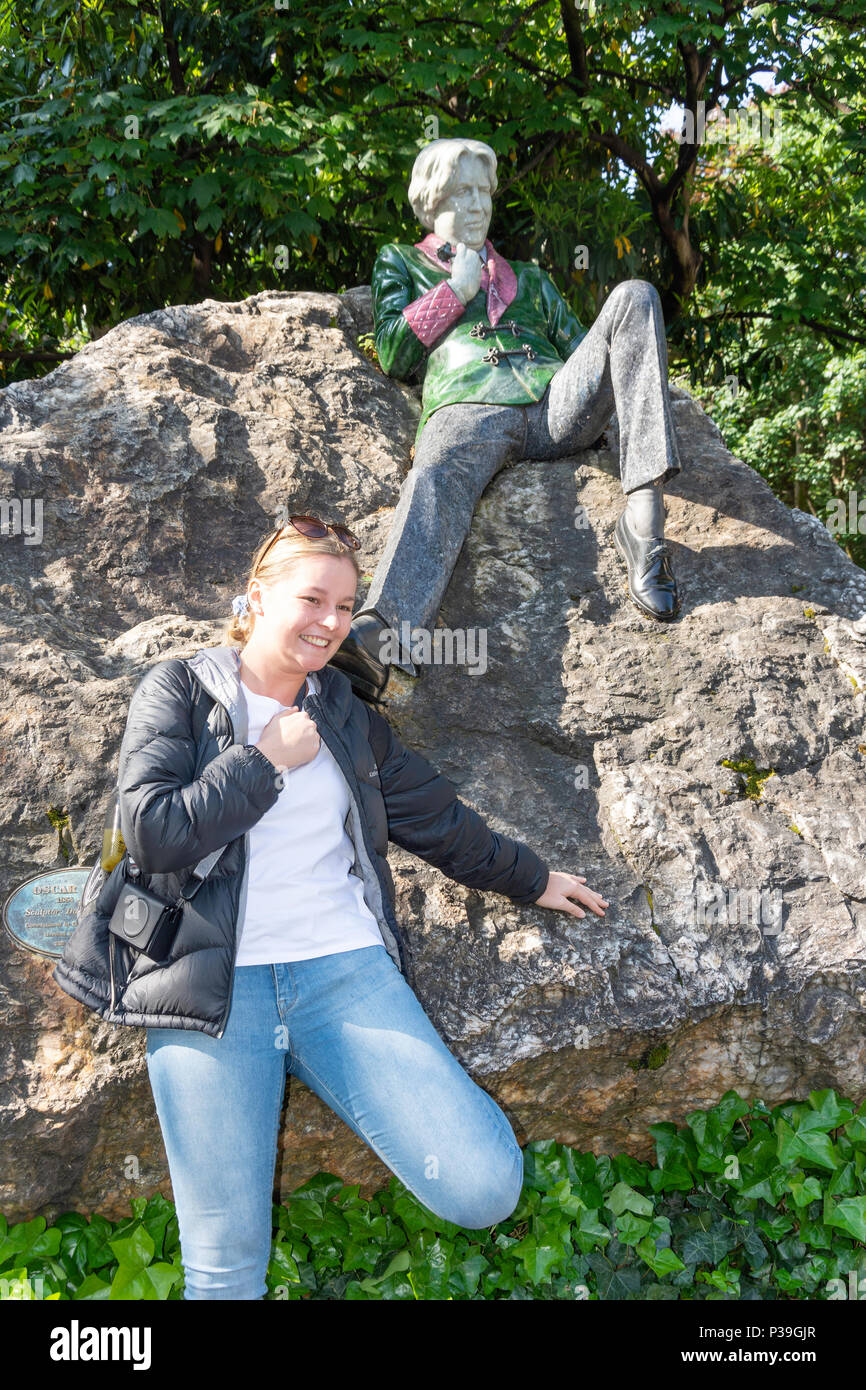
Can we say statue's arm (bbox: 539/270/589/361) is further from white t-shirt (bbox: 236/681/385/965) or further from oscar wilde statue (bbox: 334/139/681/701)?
white t-shirt (bbox: 236/681/385/965)

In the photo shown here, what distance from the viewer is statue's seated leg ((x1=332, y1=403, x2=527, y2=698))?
3.13 m

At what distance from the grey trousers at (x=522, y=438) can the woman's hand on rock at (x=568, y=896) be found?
36.0 inches

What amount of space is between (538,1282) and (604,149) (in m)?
6.53

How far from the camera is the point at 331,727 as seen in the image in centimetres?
237

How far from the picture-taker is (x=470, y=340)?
13.9ft

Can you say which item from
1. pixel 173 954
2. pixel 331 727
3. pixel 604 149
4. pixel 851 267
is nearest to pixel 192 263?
pixel 604 149

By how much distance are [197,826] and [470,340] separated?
9.45ft

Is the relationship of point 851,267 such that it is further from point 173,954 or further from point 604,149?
point 173,954

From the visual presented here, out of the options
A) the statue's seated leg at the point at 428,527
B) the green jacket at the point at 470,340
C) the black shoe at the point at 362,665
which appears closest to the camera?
the black shoe at the point at 362,665

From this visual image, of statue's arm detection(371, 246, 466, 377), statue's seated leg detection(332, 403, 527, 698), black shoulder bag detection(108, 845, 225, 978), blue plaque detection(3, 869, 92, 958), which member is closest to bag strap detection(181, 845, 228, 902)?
black shoulder bag detection(108, 845, 225, 978)

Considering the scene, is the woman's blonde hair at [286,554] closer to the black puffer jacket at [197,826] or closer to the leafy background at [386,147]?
the black puffer jacket at [197,826]

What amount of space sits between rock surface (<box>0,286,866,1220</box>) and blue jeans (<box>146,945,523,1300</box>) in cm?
44

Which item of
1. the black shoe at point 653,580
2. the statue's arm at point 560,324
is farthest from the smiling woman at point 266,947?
the statue's arm at point 560,324

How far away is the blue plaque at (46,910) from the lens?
8.20 feet
